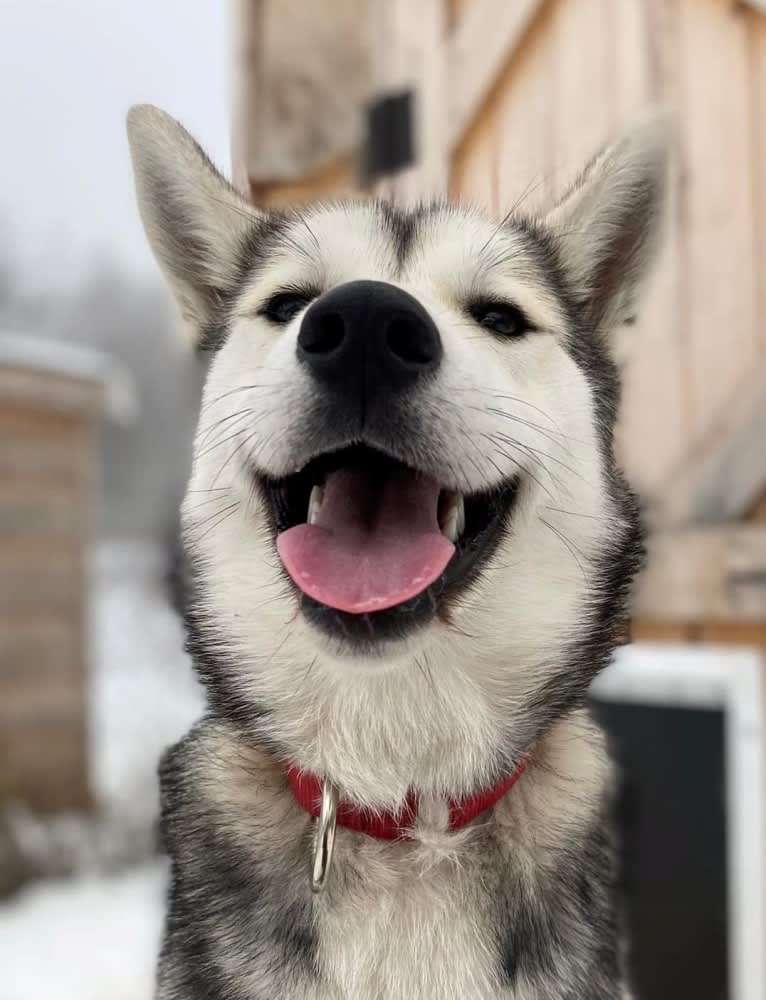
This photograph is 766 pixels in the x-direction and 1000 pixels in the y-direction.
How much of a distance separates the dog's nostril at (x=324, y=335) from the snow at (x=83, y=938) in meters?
1.99

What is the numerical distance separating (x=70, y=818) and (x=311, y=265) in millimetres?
4104

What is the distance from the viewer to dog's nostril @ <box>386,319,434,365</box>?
2.71ft

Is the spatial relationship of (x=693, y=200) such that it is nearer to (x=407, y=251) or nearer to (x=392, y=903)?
(x=407, y=251)

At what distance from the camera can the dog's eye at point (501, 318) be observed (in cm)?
109

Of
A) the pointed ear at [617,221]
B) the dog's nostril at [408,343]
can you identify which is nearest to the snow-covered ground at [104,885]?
the dog's nostril at [408,343]

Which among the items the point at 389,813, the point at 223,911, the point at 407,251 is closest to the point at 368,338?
the point at 407,251

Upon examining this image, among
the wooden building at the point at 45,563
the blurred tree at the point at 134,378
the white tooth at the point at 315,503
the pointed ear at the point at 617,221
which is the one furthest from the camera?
the blurred tree at the point at 134,378

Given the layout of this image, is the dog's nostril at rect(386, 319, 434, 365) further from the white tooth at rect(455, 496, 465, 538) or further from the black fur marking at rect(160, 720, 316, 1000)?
the black fur marking at rect(160, 720, 316, 1000)

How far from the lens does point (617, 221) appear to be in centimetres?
114

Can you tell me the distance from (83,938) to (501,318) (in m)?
3.15

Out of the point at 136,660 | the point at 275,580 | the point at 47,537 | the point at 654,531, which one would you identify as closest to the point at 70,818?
the point at 47,537

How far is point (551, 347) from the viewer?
1119mm

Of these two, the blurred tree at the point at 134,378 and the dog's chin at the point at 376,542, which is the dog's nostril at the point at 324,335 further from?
the blurred tree at the point at 134,378

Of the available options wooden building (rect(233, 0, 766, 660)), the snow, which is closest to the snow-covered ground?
the snow
